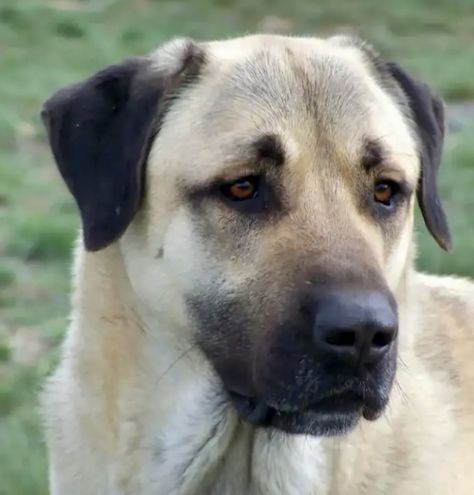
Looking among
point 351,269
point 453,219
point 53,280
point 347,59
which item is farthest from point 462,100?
point 351,269

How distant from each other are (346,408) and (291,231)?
476 millimetres

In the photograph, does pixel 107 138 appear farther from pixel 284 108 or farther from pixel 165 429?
pixel 165 429

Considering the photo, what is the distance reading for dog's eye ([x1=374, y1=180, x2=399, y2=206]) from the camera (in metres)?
3.61

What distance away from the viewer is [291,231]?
3.45 meters

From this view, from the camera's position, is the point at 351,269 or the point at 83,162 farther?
the point at 83,162

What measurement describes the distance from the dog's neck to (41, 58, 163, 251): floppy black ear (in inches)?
7.1

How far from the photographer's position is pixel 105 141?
364 cm

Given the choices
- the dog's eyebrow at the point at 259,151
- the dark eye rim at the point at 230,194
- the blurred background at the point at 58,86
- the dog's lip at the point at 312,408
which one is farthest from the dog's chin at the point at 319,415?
the blurred background at the point at 58,86

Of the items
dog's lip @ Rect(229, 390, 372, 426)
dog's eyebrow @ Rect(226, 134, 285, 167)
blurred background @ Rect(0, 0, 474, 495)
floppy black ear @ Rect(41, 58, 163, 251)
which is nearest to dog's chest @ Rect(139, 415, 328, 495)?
dog's lip @ Rect(229, 390, 372, 426)

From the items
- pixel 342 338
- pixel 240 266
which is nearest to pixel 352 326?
pixel 342 338

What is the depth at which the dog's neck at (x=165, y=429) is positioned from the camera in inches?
146

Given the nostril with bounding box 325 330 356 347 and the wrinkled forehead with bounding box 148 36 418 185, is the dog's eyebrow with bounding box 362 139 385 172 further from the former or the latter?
the nostril with bounding box 325 330 356 347

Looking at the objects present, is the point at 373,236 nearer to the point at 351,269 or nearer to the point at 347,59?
the point at 351,269

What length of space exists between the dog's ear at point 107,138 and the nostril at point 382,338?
0.80 m
